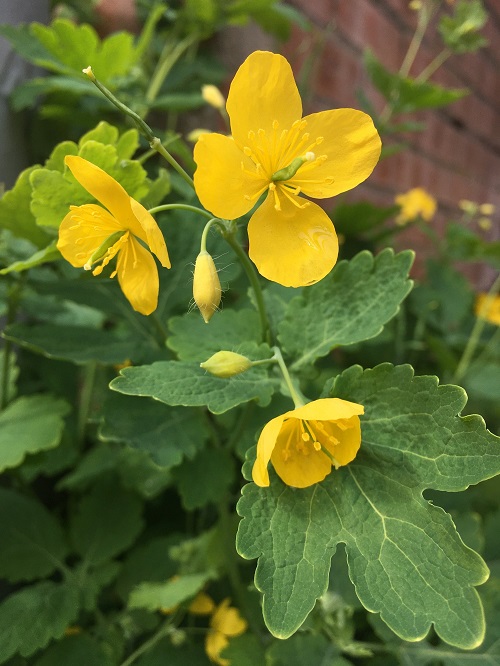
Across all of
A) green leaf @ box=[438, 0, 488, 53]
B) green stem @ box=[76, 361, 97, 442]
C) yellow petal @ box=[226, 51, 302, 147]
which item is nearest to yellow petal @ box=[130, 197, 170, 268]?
yellow petal @ box=[226, 51, 302, 147]

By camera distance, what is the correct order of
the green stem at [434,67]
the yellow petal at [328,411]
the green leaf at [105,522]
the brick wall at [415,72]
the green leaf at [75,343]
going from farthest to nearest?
the brick wall at [415,72] → the green stem at [434,67] → the green leaf at [105,522] → the green leaf at [75,343] → the yellow petal at [328,411]

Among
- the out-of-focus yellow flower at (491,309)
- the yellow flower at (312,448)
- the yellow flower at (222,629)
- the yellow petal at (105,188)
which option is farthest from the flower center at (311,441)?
the out-of-focus yellow flower at (491,309)

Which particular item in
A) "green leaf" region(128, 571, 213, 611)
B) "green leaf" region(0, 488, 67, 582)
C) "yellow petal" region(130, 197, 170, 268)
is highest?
"yellow petal" region(130, 197, 170, 268)

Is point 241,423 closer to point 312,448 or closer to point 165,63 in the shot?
point 312,448

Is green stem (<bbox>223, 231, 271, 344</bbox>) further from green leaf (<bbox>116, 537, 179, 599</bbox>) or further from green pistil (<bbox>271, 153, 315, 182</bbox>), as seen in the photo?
green leaf (<bbox>116, 537, 179, 599</bbox>)

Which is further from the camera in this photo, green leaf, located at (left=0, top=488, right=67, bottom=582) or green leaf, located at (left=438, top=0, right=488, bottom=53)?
green leaf, located at (left=438, top=0, right=488, bottom=53)

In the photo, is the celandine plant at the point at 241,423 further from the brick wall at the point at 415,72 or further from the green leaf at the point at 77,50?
the brick wall at the point at 415,72

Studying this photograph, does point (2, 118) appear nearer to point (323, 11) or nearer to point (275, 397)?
point (275, 397)
